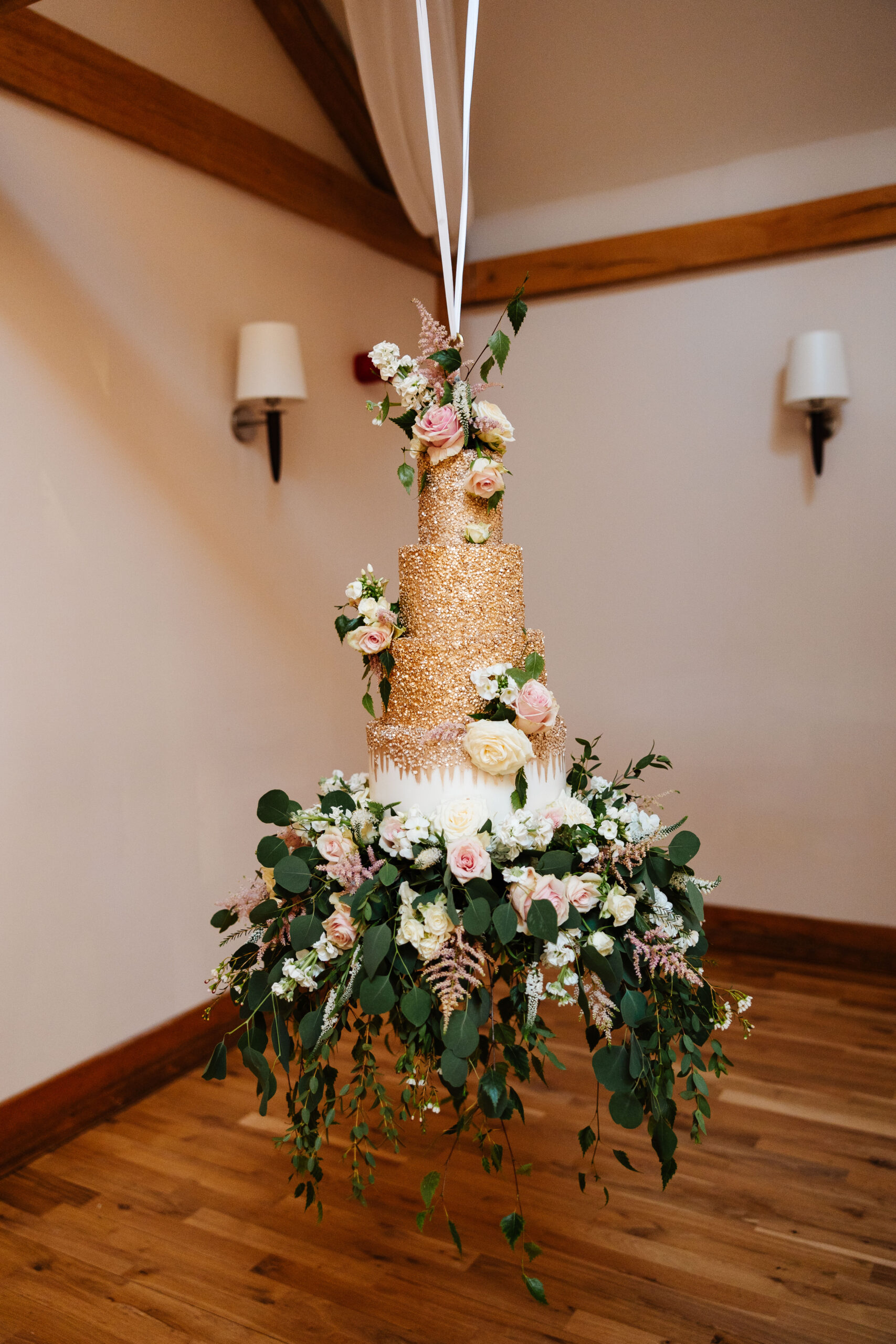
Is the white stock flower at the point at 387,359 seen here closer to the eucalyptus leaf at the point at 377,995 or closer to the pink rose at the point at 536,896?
the pink rose at the point at 536,896

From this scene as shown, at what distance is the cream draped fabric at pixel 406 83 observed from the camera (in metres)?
2.93

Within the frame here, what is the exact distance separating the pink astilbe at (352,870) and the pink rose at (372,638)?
34cm

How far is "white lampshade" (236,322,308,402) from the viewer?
3076 mm

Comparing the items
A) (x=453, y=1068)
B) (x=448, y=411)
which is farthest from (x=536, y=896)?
(x=448, y=411)

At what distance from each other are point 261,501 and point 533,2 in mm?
1886

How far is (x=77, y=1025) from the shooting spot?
8.75 ft

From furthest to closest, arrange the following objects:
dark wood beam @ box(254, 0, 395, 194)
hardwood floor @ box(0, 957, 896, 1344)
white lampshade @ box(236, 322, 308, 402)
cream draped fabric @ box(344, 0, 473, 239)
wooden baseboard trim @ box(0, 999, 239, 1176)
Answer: dark wood beam @ box(254, 0, 395, 194) < white lampshade @ box(236, 322, 308, 402) < cream draped fabric @ box(344, 0, 473, 239) < wooden baseboard trim @ box(0, 999, 239, 1176) < hardwood floor @ box(0, 957, 896, 1344)

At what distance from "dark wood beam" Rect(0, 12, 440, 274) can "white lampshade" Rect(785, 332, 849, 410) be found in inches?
59.5

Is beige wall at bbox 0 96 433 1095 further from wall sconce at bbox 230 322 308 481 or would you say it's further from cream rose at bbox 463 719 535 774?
cream rose at bbox 463 719 535 774

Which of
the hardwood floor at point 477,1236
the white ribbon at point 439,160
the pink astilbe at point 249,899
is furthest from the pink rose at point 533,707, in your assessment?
the hardwood floor at point 477,1236

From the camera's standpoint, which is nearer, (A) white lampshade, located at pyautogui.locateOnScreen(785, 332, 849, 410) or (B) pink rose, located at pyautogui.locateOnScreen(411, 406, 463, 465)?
(B) pink rose, located at pyautogui.locateOnScreen(411, 406, 463, 465)

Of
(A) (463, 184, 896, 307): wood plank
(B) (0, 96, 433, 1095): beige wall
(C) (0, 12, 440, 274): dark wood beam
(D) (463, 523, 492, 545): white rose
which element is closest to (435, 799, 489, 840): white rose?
(D) (463, 523, 492, 545): white rose

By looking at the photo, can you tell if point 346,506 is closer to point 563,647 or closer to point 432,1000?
point 563,647

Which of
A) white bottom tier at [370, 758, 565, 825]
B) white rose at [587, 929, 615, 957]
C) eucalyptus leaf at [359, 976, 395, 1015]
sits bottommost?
eucalyptus leaf at [359, 976, 395, 1015]
